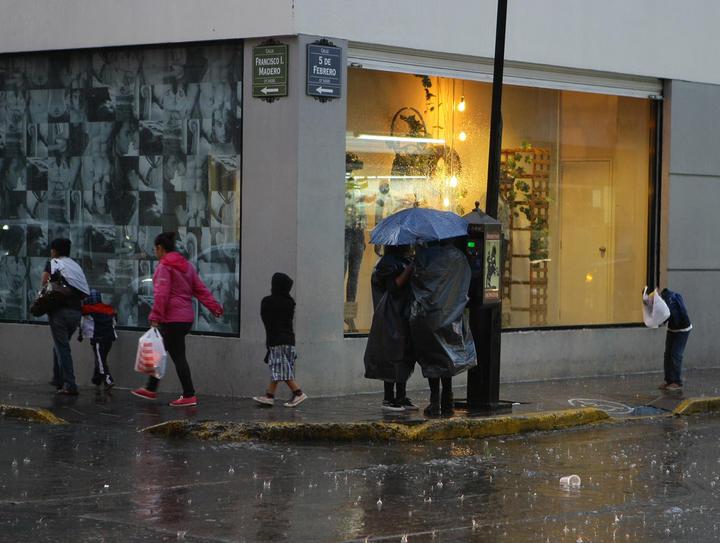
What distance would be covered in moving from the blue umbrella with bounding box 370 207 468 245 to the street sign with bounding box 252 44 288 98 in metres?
2.42

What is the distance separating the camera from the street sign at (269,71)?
1380 cm

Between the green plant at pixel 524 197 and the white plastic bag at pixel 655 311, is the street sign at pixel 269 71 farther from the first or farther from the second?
the white plastic bag at pixel 655 311

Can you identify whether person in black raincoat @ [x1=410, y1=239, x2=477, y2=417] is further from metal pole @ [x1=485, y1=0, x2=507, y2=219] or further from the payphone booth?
metal pole @ [x1=485, y1=0, x2=507, y2=219]

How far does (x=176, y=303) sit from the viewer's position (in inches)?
517

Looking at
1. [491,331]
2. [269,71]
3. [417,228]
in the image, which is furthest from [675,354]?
[269,71]

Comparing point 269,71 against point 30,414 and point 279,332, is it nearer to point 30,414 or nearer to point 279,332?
point 279,332

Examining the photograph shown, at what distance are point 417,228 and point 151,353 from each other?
3.22 metres

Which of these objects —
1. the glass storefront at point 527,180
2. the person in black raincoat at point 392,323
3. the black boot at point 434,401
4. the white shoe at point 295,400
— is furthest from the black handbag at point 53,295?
the black boot at point 434,401

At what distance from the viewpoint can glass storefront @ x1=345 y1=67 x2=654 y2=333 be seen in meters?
15.0

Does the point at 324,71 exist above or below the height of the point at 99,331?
above

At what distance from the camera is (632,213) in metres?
17.7

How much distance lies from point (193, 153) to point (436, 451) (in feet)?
18.2

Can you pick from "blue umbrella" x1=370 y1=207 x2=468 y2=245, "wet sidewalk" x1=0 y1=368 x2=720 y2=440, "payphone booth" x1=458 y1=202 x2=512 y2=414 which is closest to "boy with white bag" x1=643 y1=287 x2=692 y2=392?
"wet sidewalk" x1=0 y1=368 x2=720 y2=440

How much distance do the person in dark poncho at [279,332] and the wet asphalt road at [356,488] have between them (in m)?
1.74
